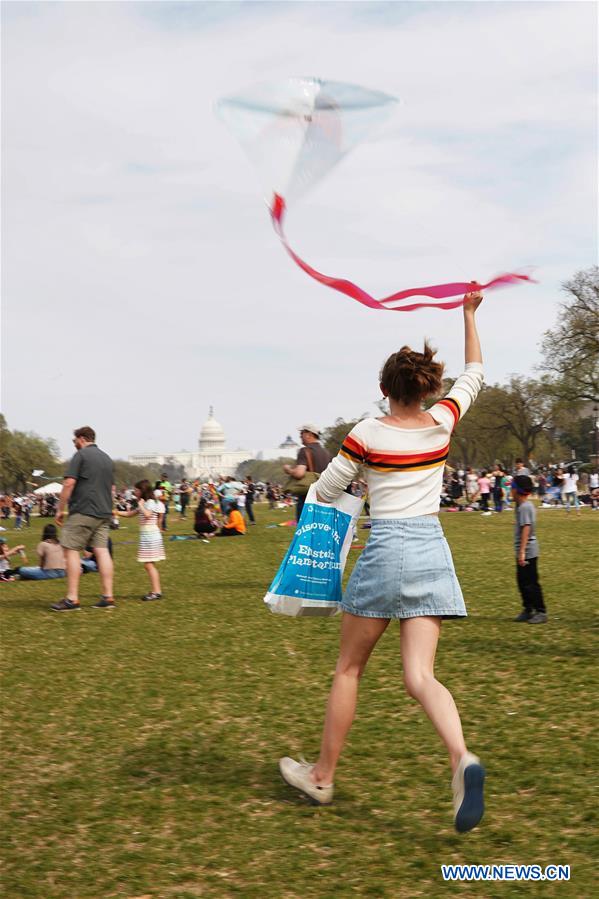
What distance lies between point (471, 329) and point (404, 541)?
1.02 m

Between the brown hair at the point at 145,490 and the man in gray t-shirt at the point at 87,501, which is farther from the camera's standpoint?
the brown hair at the point at 145,490

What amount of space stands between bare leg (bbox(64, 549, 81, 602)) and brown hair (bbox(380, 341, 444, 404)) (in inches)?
280

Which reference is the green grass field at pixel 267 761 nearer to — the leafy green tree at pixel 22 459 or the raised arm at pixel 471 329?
the raised arm at pixel 471 329

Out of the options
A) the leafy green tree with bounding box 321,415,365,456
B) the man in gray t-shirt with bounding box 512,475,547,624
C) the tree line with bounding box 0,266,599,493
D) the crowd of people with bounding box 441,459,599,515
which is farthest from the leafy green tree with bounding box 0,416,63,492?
the man in gray t-shirt with bounding box 512,475,547,624

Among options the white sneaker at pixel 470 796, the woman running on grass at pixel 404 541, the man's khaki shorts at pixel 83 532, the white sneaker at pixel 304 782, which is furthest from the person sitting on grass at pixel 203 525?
the white sneaker at pixel 470 796

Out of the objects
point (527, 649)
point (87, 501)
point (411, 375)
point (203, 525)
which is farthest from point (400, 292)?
point (203, 525)

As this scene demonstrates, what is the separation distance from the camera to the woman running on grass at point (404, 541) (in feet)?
13.4

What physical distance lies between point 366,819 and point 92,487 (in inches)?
279

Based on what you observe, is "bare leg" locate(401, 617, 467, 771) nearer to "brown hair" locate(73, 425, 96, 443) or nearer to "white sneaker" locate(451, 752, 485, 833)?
"white sneaker" locate(451, 752, 485, 833)

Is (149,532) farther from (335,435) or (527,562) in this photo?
(335,435)

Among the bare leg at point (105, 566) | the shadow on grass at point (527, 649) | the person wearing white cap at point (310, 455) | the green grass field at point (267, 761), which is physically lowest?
the green grass field at point (267, 761)

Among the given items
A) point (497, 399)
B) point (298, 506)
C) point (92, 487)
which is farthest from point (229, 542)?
point (497, 399)

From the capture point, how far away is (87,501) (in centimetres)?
1084

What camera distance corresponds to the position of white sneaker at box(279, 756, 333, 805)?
176 inches
